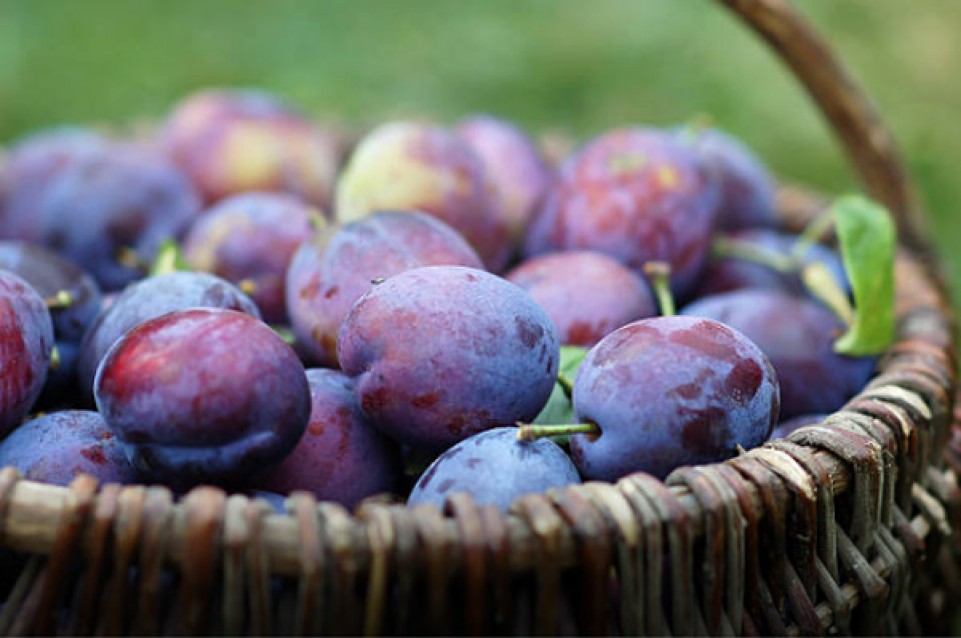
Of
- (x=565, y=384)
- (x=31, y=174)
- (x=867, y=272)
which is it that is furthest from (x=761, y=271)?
(x=31, y=174)

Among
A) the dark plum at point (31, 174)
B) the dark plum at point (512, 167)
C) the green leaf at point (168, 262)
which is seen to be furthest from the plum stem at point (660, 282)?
the dark plum at point (31, 174)

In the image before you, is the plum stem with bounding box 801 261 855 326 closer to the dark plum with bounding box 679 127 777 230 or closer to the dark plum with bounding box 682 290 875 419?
the dark plum with bounding box 682 290 875 419

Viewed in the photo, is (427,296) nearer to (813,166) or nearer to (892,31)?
(813,166)

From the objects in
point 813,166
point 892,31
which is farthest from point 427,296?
point 892,31

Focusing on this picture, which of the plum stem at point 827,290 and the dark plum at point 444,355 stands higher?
the dark plum at point 444,355

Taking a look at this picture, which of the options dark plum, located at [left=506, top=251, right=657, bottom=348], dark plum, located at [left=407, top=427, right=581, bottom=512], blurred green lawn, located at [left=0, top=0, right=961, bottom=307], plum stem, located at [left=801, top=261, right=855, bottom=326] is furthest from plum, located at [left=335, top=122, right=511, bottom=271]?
blurred green lawn, located at [left=0, top=0, right=961, bottom=307]

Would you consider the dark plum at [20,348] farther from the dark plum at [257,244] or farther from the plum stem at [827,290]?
the plum stem at [827,290]
